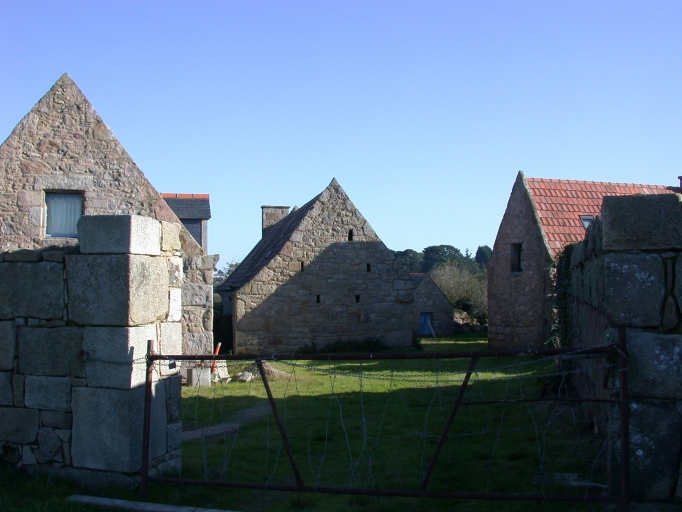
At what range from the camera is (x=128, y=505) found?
193 inches

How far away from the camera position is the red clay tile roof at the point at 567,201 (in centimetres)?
1725

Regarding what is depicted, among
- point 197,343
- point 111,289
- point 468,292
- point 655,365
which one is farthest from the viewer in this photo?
point 468,292

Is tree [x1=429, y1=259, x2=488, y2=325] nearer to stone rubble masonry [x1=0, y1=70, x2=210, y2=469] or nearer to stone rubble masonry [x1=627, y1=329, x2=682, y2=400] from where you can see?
stone rubble masonry [x1=0, y1=70, x2=210, y2=469]

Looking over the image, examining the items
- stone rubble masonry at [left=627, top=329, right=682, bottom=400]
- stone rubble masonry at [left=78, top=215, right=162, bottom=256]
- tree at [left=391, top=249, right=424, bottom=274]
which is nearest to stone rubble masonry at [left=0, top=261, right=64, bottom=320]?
stone rubble masonry at [left=78, top=215, right=162, bottom=256]

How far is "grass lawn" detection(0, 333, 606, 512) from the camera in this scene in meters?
5.23

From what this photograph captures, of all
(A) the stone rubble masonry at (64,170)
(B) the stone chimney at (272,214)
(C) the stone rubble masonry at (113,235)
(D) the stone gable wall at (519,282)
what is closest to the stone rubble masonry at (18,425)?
(C) the stone rubble masonry at (113,235)

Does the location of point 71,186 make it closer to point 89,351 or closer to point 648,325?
point 89,351

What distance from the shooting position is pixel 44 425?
5715mm

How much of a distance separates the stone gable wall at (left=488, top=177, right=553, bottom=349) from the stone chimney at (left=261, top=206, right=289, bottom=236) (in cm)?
1139

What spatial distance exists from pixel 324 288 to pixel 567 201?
24.5ft

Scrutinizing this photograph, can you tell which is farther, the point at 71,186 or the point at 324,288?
the point at 324,288

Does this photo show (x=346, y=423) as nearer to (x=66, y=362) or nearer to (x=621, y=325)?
(x=66, y=362)

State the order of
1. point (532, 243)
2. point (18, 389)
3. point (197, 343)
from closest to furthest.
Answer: point (18, 389) → point (197, 343) → point (532, 243)

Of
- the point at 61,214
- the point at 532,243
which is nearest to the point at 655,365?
the point at 61,214
